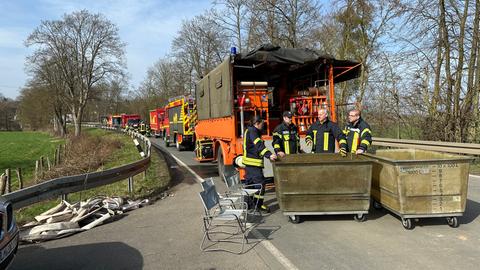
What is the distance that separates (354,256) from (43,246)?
4.29 meters

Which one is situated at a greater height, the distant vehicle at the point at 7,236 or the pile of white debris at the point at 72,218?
the distant vehicle at the point at 7,236

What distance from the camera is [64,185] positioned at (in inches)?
289

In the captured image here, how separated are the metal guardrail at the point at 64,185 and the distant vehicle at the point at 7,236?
1640 millimetres

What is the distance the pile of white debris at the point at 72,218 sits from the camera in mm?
6055

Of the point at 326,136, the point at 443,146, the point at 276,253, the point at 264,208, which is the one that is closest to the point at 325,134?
the point at 326,136

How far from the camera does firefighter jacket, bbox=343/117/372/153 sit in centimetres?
695

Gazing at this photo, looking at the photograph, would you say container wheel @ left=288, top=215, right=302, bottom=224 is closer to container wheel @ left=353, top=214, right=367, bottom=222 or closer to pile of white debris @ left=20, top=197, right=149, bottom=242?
container wheel @ left=353, top=214, right=367, bottom=222

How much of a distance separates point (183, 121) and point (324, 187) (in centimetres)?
1520

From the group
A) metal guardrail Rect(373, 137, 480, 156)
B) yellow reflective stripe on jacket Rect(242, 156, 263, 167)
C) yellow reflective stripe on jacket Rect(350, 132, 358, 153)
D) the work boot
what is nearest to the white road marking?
the work boot

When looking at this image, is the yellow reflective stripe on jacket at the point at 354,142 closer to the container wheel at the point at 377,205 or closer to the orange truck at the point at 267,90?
the container wheel at the point at 377,205

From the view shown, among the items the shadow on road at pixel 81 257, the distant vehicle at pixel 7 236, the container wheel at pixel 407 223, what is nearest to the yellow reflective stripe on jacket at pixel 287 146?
the container wheel at pixel 407 223

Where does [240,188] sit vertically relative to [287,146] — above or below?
below

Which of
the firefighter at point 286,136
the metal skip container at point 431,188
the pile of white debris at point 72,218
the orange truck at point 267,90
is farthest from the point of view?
the orange truck at point 267,90

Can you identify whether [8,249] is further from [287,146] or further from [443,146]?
[443,146]
